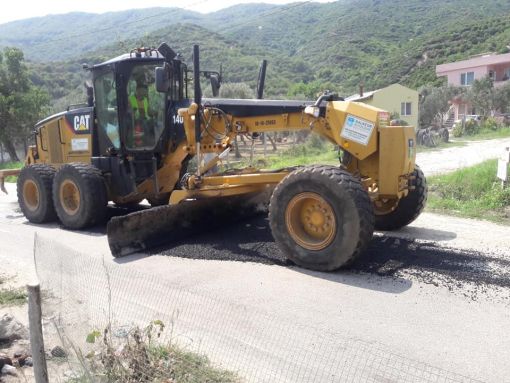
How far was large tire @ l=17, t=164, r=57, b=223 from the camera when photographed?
8914 millimetres

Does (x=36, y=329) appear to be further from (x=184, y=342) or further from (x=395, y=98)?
(x=395, y=98)

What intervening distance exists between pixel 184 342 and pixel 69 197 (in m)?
5.23

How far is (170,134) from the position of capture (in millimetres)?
8039

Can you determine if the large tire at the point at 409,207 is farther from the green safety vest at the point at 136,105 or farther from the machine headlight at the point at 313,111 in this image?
the green safety vest at the point at 136,105

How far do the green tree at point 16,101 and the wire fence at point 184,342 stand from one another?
2068 centimetres

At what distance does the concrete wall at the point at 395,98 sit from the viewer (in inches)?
1459

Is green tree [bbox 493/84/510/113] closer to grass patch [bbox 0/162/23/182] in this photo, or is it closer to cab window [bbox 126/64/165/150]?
grass patch [bbox 0/162/23/182]

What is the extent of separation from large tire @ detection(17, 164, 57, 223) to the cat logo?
0.85 meters

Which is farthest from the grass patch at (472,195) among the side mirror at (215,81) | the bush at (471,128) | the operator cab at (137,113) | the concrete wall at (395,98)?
the concrete wall at (395,98)

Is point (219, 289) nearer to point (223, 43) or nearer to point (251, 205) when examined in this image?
point (251, 205)

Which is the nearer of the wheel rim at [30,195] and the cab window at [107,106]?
the cab window at [107,106]

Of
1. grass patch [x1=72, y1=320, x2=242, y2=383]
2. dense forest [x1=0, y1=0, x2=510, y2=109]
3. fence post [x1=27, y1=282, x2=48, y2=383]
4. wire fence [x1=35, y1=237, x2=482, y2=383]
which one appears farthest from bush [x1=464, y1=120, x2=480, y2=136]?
→ fence post [x1=27, y1=282, x2=48, y2=383]

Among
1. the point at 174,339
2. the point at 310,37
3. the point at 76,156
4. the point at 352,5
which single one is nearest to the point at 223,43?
the point at 310,37

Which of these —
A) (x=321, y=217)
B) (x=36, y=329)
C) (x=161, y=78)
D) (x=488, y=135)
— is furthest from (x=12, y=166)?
(x=488, y=135)
